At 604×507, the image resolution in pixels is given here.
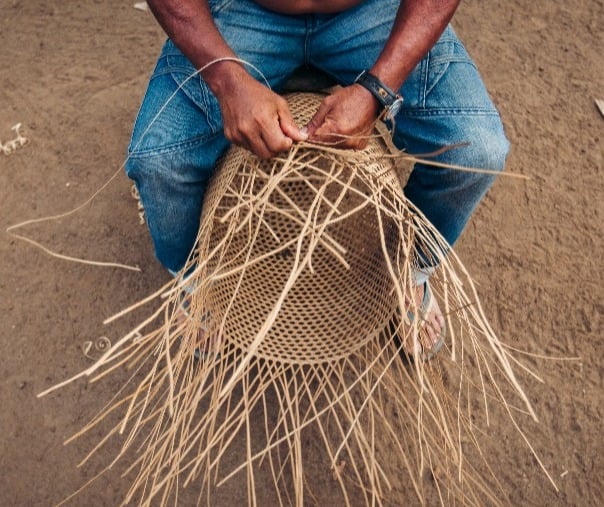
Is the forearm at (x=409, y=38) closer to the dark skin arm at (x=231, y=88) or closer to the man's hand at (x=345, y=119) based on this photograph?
the man's hand at (x=345, y=119)

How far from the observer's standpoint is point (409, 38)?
1.14 m

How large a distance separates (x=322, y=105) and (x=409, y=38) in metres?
0.24

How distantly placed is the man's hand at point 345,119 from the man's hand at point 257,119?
38 mm

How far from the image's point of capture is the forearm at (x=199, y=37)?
1130mm

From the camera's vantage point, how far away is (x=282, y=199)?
1.02 metres

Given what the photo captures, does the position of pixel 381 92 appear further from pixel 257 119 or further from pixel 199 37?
pixel 199 37

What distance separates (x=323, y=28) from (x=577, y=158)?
3.59ft

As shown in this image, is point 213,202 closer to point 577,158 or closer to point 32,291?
point 32,291

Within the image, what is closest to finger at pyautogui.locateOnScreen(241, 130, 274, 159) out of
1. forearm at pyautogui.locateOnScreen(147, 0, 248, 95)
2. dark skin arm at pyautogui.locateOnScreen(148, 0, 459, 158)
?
dark skin arm at pyautogui.locateOnScreen(148, 0, 459, 158)

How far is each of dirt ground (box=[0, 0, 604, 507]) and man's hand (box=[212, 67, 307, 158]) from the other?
0.79 metres

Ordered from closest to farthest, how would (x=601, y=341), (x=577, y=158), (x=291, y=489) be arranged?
1. (x=291, y=489)
2. (x=601, y=341)
3. (x=577, y=158)

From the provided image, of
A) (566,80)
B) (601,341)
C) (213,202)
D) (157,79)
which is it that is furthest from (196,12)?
(566,80)

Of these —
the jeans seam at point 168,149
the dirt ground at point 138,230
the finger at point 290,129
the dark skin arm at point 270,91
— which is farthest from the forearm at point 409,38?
the dirt ground at point 138,230

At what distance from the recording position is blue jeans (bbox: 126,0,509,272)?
1.22 meters
